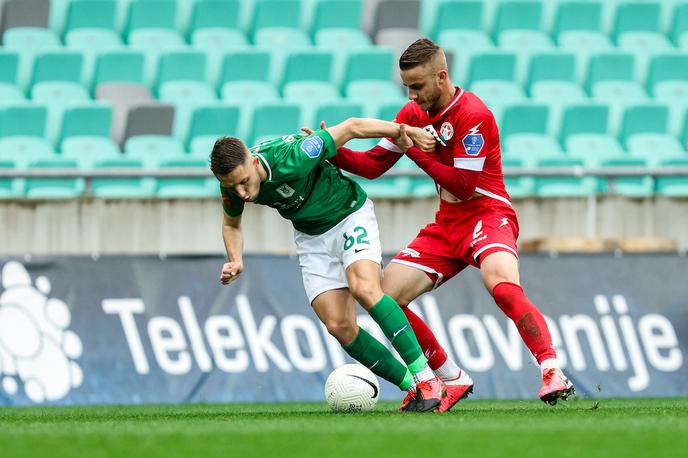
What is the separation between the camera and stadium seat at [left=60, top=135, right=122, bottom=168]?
12000 millimetres

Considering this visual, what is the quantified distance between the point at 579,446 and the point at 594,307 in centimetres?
505

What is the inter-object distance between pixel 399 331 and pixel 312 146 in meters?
1.08

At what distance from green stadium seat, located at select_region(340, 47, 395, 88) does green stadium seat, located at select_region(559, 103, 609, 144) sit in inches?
83.5

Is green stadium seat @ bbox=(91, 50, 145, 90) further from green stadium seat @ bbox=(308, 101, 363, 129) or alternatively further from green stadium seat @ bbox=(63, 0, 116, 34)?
green stadium seat @ bbox=(308, 101, 363, 129)

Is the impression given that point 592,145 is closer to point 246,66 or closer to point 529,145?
point 529,145

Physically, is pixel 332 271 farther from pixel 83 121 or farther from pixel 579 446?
pixel 83 121

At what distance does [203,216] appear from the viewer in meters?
9.80

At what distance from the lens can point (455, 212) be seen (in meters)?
6.56

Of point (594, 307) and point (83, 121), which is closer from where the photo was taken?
point (594, 307)

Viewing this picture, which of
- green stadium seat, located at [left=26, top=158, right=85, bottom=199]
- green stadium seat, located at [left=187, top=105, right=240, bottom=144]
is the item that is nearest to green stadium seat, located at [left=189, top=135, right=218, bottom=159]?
green stadium seat, located at [left=187, top=105, right=240, bottom=144]

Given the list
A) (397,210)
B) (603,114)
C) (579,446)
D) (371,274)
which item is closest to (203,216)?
(397,210)

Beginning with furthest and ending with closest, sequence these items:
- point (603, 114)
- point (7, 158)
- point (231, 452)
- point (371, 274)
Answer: point (603, 114), point (7, 158), point (371, 274), point (231, 452)

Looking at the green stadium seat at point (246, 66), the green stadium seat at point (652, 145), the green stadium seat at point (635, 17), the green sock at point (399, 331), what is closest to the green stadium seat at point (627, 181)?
the green stadium seat at point (652, 145)

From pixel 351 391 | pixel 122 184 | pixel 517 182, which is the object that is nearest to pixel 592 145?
pixel 517 182
